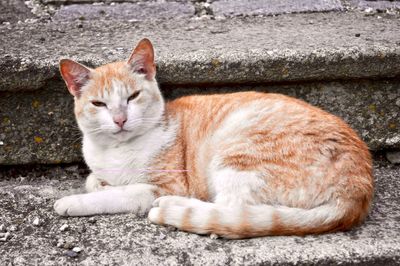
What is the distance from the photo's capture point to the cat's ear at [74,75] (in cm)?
263

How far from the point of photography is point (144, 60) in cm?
275

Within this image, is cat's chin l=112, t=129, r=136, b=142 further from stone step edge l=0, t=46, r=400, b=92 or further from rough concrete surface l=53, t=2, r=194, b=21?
rough concrete surface l=53, t=2, r=194, b=21

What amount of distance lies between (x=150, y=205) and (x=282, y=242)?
68 cm

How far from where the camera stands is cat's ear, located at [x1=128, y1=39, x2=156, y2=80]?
2693 mm

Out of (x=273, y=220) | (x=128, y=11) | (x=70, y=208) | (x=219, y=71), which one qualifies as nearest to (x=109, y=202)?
(x=70, y=208)

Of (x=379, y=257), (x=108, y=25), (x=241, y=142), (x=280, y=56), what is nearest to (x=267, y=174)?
(x=241, y=142)

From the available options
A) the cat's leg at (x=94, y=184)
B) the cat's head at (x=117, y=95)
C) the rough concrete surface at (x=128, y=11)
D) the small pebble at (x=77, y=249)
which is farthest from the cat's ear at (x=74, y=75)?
the rough concrete surface at (x=128, y=11)

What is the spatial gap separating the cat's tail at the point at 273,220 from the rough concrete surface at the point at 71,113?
84 cm

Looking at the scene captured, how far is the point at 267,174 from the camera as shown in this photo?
2.46 metres

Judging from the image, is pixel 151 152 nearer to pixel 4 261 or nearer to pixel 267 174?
pixel 267 174

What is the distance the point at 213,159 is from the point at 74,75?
785 millimetres

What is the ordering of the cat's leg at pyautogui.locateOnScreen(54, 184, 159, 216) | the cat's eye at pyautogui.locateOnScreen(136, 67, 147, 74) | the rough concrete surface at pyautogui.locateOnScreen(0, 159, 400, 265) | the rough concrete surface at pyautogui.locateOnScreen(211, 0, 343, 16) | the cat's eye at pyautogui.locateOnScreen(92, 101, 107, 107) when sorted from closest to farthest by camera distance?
1. the rough concrete surface at pyautogui.locateOnScreen(0, 159, 400, 265)
2. the cat's leg at pyautogui.locateOnScreen(54, 184, 159, 216)
3. the cat's eye at pyautogui.locateOnScreen(92, 101, 107, 107)
4. the cat's eye at pyautogui.locateOnScreen(136, 67, 147, 74)
5. the rough concrete surface at pyautogui.locateOnScreen(211, 0, 343, 16)

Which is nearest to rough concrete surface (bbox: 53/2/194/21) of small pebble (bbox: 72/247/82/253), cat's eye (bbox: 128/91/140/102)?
cat's eye (bbox: 128/91/140/102)

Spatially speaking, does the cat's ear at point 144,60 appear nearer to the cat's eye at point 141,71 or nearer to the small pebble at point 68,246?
the cat's eye at point 141,71
